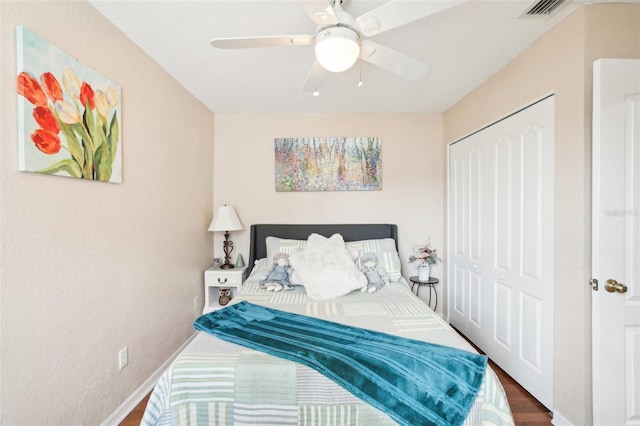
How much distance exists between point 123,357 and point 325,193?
2.29m

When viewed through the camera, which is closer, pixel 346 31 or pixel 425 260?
pixel 346 31

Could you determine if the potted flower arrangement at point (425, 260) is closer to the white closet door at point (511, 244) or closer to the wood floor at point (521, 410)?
the white closet door at point (511, 244)

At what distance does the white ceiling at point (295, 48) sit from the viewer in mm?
1602

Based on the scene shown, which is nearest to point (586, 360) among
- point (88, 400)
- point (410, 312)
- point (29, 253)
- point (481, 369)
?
point (481, 369)

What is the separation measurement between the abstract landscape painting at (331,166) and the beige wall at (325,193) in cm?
8

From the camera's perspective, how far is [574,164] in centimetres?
164

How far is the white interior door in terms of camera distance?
144 centimetres

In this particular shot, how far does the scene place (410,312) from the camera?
1.89 metres

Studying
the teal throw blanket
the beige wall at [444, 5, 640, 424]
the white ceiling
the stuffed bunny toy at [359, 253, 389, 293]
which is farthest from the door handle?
the white ceiling

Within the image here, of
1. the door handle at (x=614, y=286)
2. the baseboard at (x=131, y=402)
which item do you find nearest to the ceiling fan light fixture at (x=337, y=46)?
the door handle at (x=614, y=286)

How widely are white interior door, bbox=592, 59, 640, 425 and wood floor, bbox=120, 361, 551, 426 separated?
1.37 ft

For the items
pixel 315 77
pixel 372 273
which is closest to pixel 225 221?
pixel 372 273

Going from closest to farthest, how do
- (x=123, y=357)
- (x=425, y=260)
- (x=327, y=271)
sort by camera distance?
1. (x=123, y=357)
2. (x=327, y=271)
3. (x=425, y=260)

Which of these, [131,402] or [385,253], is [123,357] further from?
[385,253]
